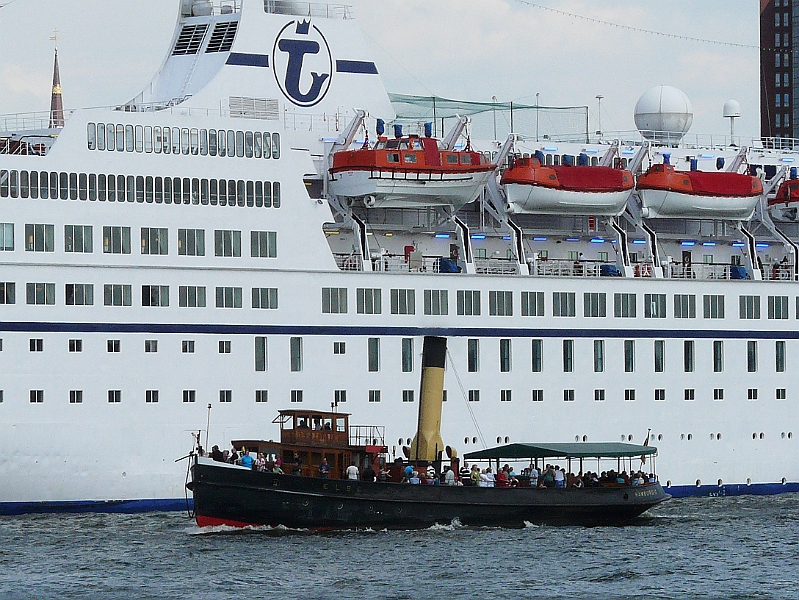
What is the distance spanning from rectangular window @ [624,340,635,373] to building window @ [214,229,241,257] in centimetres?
1339

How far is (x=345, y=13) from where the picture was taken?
189 feet

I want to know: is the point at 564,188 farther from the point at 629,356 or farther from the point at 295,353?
the point at 295,353

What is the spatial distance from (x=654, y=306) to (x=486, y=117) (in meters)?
9.05

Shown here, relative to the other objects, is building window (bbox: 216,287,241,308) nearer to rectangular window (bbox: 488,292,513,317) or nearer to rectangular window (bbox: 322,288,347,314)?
rectangular window (bbox: 322,288,347,314)

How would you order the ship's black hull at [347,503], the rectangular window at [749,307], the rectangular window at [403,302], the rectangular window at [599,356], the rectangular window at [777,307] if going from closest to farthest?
the ship's black hull at [347,503] < the rectangular window at [403,302] < the rectangular window at [599,356] < the rectangular window at [749,307] < the rectangular window at [777,307]

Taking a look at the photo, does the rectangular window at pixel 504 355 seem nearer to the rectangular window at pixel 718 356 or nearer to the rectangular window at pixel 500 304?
the rectangular window at pixel 500 304

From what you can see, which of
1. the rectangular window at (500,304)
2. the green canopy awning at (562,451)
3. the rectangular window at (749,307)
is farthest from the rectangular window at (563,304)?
the rectangular window at (749,307)

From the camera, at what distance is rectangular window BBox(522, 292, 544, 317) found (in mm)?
55750

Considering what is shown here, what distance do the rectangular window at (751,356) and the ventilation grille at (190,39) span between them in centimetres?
2063

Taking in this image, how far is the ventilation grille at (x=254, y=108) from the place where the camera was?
55.0 meters

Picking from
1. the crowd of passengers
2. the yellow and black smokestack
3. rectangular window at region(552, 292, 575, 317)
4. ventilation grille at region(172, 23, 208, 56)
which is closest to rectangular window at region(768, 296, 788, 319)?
rectangular window at region(552, 292, 575, 317)

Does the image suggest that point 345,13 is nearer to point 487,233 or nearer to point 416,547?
point 487,233

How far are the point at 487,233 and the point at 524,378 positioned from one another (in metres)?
5.36

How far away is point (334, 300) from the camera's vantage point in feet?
174
